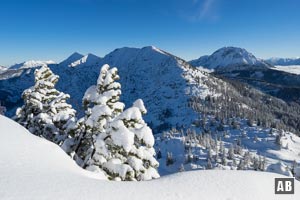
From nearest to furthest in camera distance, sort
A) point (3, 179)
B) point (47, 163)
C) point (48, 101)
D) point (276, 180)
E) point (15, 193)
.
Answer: point (15, 193)
point (3, 179)
point (47, 163)
point (276, 180)
point (48, 101)

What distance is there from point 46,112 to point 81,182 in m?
18.7

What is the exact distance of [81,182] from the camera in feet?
42.3

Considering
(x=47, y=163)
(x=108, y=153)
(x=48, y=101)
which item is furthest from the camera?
(x=48, y=101)

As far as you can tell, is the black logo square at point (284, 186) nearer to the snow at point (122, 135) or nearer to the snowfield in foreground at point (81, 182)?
the snowfield in foreground at point (81, 182)

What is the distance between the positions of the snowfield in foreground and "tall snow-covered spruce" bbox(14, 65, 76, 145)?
7.58 metres

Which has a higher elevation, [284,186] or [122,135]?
[122,135]

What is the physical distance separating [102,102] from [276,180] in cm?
1254

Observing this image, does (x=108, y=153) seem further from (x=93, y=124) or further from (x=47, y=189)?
(x=47, y=189)

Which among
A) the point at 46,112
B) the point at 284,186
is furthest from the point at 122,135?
the point at 46,112

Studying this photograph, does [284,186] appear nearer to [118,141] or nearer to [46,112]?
[118,141]

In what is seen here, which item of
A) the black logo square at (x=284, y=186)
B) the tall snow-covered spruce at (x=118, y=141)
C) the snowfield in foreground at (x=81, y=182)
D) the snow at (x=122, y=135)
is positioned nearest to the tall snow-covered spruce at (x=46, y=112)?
the tall snow-covered spruce at (x=118, y=141)

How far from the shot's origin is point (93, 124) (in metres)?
21.4

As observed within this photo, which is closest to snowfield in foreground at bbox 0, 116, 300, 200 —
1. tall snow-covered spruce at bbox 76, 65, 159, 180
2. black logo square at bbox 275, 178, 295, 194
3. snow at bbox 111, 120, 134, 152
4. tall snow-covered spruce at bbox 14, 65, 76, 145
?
black logo square at bbox 275, 178, 295, 194

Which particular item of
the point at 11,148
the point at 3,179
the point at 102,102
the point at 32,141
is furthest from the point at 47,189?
the point at 102,102
